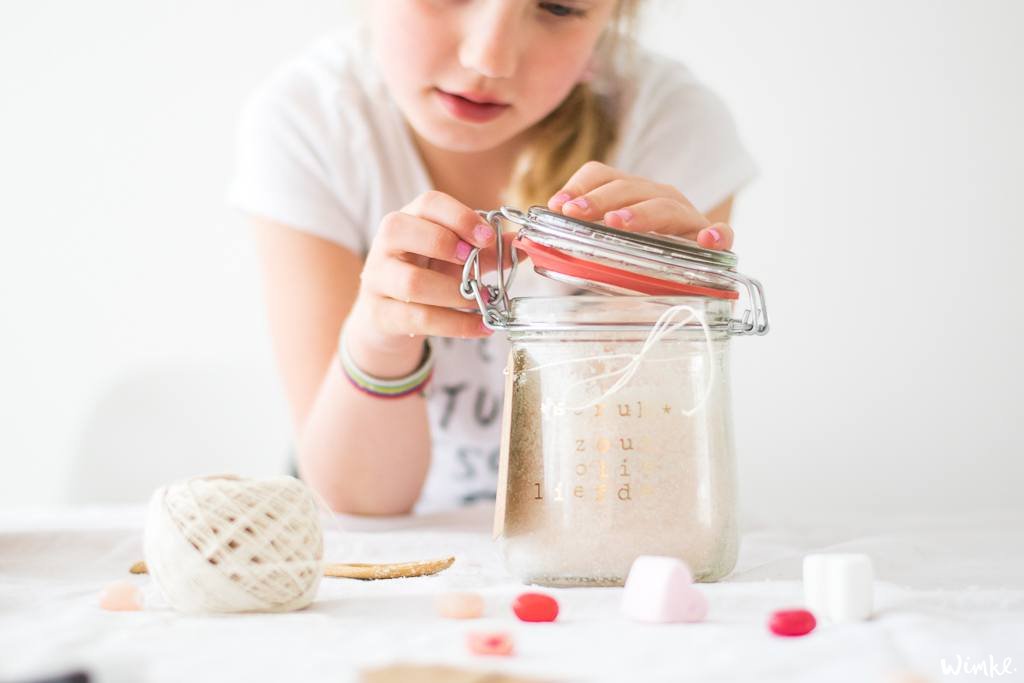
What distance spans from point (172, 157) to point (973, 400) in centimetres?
138

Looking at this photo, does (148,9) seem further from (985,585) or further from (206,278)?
(985,585)

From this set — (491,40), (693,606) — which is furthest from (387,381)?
(693,606)

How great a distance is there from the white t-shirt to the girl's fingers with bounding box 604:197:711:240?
1.20 feet

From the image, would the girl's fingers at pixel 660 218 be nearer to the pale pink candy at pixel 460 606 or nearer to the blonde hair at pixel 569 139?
the pale pink candy at pixel 460 606

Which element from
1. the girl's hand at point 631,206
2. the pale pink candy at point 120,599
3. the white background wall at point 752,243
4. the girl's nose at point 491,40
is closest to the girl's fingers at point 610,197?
the girl's hand at point 631,206

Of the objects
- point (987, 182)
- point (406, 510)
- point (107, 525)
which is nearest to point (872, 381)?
point (987, 182)

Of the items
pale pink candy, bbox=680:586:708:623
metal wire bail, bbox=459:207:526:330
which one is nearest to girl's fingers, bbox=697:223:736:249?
metal wire bail, bbox=459:207:526:330

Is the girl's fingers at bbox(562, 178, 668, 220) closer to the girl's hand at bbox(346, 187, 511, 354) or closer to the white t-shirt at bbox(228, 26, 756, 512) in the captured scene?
the girl's hand at bbox(346, 187, 511, 354)

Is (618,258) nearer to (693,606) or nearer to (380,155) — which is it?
(693,606)

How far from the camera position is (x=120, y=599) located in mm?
536

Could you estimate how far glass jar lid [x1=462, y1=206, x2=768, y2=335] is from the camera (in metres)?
0.56

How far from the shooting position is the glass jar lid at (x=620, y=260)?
0.56m

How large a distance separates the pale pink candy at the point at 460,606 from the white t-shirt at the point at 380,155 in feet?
1.77

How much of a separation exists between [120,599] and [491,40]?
46 centimetres
